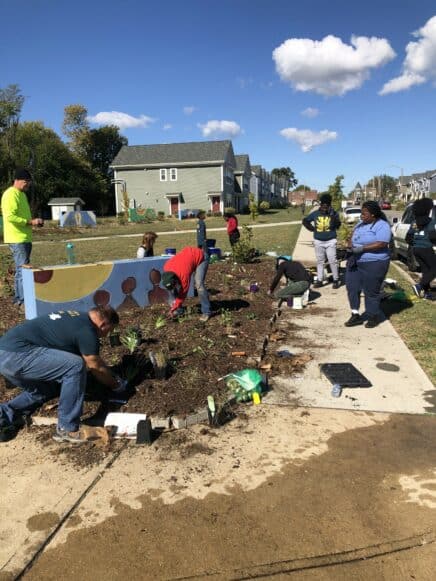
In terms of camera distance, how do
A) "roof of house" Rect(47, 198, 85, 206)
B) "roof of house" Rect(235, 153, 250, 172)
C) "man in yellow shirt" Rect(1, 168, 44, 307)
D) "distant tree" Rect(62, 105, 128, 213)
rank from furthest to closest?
"distant tree" Rect(62, 105, 128, 213) < "roof of house" Rect(235, 153, 250, 172) < "roof of house" Rect(47, 198, 85, 206) < "man in yellow shirt" Rect(1, 168, 44, 307)

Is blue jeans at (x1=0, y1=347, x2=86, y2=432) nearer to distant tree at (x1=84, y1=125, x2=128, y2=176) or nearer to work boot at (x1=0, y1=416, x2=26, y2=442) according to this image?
work boot at (x1=0, y1=416, x2=26, y2=442)

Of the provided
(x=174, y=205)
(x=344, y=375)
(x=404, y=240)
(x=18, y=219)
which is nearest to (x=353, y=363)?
(x=344, y=375)

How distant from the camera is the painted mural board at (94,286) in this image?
6.06 m

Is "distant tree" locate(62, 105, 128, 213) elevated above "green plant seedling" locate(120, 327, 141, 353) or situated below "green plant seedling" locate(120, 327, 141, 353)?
above

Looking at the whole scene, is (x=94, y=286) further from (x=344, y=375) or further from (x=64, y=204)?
(x=64, y=204)

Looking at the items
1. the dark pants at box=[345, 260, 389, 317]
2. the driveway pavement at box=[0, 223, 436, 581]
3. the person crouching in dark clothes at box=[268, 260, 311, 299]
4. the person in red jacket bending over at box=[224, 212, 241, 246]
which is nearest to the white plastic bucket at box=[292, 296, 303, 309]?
the person crouching in dark clothes at box=[268, 260, 311, 299]

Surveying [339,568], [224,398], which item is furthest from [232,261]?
[339,568]

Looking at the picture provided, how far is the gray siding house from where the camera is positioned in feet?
157

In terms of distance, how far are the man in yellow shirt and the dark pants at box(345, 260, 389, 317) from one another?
467 centimetres

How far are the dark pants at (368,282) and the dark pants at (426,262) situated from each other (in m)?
2.27

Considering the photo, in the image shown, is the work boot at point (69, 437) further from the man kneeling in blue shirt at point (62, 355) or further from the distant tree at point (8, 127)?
the distant tree at point (8, 127)

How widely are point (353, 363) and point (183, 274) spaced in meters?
2.54

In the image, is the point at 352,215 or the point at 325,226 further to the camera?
the point at 352,215

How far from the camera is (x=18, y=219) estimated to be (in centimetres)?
648
